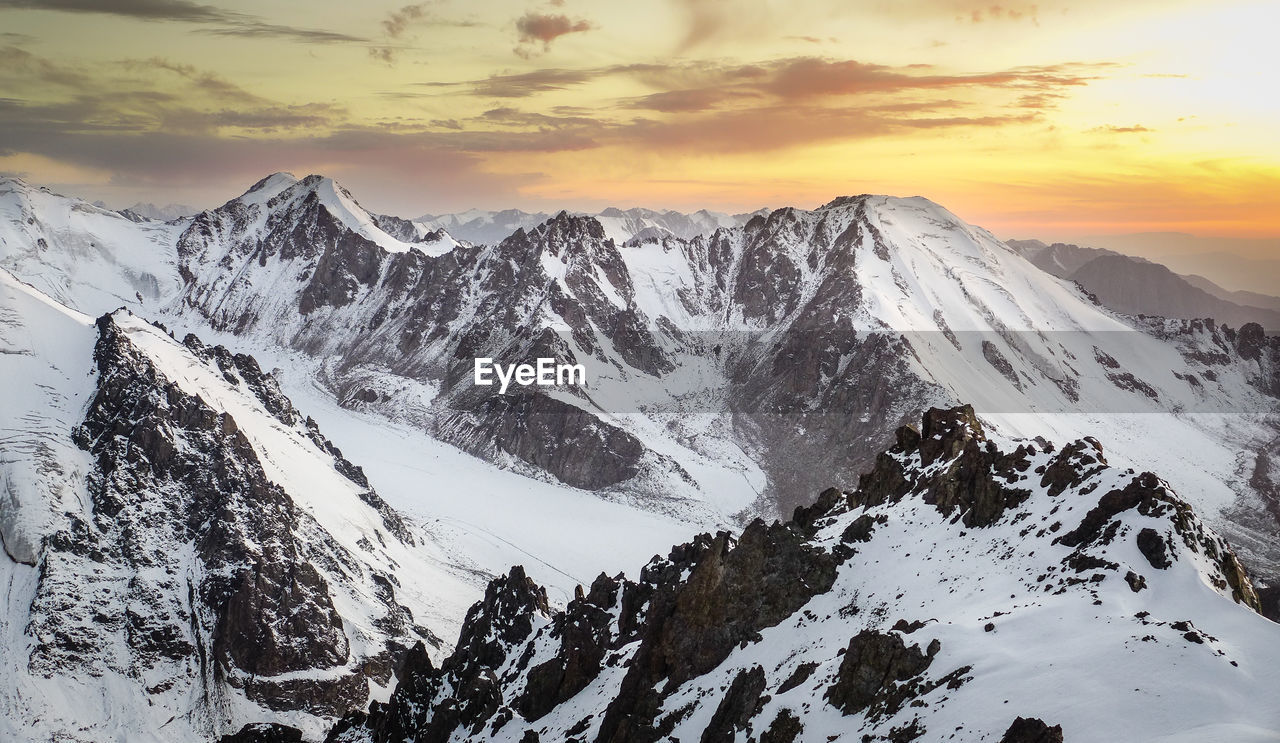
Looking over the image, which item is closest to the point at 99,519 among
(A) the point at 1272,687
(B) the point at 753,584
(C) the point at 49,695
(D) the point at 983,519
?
(C) the point at 49,695

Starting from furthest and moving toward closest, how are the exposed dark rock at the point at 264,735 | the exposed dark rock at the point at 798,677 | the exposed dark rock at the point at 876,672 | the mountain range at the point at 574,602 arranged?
the exposed dark rock at the point at 264,735
the exposed dark rock at the point at 798,677
the exposed dark rock at the point at 876,672
the mountain range at the point at 574,602

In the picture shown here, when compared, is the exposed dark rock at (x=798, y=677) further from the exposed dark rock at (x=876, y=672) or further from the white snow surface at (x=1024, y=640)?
the exposed dark rock at (x=876, y=672)

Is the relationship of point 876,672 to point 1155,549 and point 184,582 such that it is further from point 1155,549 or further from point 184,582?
point 184,582

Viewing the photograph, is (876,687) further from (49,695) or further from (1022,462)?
(49,695)

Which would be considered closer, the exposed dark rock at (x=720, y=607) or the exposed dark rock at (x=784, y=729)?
the exposed dark rock at (x=784, y=729)


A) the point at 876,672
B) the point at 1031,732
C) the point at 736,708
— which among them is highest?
the point at 1031,732

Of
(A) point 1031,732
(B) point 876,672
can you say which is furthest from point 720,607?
(A) point 1031,732

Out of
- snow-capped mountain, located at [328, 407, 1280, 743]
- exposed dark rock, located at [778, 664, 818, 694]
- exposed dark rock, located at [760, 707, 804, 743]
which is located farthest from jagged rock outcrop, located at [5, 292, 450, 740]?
exposed dark rock, located at [760, 707, 804, 743]

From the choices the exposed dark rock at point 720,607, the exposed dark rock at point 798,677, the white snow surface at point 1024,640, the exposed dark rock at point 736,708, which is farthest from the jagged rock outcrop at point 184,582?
the exposed dark rock at point 798,677
